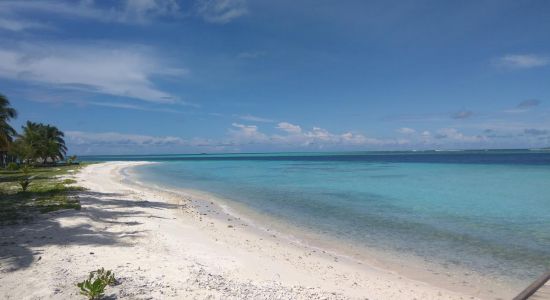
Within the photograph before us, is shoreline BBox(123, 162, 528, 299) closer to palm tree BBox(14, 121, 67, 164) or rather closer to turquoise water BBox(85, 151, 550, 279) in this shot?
turquoise water BBox(85, 151, 550, 279)

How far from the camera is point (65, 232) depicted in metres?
10.4

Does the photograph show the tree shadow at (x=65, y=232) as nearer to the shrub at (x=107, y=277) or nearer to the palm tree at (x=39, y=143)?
the shrub at (x=107, y=277)

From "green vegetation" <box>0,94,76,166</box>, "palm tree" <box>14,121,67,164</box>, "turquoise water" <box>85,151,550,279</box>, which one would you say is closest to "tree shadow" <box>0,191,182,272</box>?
"turquoise water" <box>85,151,550,279</box>

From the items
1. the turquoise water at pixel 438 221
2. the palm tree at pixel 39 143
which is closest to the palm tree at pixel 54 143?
the palm tree at pixel 39 143

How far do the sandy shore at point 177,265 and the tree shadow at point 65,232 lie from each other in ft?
0.09

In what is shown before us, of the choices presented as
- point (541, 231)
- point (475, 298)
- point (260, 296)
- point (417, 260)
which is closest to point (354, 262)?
point (417, 260)

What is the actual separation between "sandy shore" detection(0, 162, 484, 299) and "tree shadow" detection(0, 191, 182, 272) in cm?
3

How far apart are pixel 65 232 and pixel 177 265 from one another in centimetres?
493

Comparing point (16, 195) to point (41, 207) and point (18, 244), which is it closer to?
point (41, 207)

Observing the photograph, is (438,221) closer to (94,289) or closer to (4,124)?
(94,289)

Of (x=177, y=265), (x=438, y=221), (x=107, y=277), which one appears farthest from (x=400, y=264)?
(x=107, y=277)

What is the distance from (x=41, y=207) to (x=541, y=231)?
21.4 m

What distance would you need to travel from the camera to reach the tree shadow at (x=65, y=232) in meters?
8.19

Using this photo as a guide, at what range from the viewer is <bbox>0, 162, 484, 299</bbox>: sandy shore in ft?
21.6
